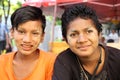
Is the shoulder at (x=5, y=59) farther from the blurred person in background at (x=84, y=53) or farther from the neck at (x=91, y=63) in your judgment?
the neck at (x=91, y=63)

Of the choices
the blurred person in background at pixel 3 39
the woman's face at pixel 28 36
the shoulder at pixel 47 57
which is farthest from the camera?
the blurred person in background at pixel 3 39

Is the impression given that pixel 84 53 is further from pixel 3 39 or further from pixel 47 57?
pixel 3 39

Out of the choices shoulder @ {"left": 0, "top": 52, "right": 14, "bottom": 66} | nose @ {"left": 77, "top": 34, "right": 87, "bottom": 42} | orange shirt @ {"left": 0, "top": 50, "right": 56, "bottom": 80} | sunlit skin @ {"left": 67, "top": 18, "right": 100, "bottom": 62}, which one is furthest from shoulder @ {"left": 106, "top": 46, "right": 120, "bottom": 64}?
shoulder @ {"left": 0, "top": 52, "right": 14, "bottom": 66}

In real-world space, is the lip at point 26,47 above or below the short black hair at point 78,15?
below

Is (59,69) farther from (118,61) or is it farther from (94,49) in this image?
(118,61)

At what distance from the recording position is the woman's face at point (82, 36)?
85.3 inches

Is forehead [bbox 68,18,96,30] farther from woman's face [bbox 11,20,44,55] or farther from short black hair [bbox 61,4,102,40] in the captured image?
woman's face [bbox 11,20,44,55]

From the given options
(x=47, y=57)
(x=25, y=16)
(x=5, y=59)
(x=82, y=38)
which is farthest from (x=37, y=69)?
(x=82, y=38)

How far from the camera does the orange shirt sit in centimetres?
252

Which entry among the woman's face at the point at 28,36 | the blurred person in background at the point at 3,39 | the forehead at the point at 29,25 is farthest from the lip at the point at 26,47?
the blurred person in background at the point at 3,39

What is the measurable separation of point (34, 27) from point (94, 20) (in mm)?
529

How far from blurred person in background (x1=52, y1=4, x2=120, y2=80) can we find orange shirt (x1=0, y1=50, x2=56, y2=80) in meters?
0.26

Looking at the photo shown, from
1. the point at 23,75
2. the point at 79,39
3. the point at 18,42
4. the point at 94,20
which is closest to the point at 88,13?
the point at 94,20

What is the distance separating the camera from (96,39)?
7.29 feet
